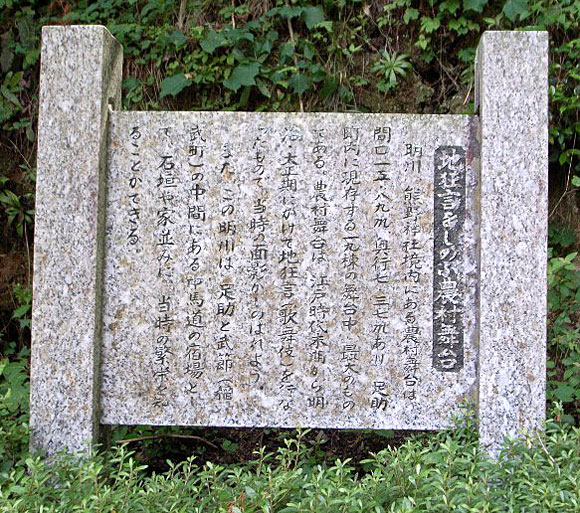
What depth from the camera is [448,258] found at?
312cm

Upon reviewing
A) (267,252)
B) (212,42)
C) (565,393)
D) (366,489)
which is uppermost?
(212,42)

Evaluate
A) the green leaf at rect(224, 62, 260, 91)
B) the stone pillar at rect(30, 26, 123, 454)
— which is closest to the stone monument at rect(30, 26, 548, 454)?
the stone pillar at rect(30, 26, 123, 454)

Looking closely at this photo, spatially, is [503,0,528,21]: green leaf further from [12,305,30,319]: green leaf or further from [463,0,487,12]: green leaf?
[12,305,30,319]: green leaf

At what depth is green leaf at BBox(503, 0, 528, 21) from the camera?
4.46 m

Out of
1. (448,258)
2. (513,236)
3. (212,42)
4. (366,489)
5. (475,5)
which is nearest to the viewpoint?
(366,489)

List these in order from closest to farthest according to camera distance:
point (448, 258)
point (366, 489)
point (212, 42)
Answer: point (366, 489)
point (448, 258)
point (212, 42)

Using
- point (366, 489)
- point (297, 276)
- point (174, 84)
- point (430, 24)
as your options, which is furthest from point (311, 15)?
point (366, 489)

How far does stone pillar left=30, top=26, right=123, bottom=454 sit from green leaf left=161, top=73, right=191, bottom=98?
4.98 feet

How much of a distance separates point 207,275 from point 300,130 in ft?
2.70

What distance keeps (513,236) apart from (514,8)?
7.22 ft

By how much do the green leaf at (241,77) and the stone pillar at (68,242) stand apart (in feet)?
4.98

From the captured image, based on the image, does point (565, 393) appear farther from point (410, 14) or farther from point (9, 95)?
point (9, 95)

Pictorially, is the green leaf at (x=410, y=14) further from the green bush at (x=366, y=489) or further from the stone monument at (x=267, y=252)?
the green bush at (x=366, y=489)

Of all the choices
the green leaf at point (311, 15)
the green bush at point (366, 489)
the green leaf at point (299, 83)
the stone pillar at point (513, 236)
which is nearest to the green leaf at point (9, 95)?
the green leaf at point (299, 83)
